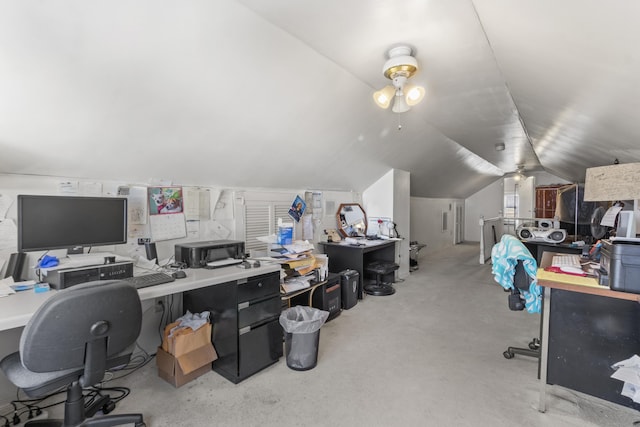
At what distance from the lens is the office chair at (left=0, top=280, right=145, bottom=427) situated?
1.25m

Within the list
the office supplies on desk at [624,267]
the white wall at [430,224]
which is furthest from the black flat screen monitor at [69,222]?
the white wall at [430,224]

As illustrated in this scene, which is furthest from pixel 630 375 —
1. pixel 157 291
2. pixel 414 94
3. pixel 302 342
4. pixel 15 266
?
pixel 15 266

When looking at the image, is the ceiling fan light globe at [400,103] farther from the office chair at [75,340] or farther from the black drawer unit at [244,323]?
the office chair at [75,340]

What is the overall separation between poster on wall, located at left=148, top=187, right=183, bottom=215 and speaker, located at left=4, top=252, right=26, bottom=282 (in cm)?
86

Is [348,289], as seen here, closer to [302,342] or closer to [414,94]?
[302,342]

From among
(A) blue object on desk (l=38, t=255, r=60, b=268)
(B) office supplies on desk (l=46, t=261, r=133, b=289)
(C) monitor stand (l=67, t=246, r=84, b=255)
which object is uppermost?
(C) monitor stand (l=67, t=246, r=84, b=255)

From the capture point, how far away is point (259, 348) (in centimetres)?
230

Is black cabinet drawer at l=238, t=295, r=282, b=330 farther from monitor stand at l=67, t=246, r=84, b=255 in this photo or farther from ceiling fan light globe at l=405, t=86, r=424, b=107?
ceiling fan light globe at l=405, t=86, r=424, b=107

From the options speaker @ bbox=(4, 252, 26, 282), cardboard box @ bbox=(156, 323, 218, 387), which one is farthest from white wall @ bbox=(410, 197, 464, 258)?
speaker @ bbox=(4, 252, 26, 282)

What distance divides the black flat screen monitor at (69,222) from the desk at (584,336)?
9.27 feet

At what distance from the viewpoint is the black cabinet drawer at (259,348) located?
2.19 metres

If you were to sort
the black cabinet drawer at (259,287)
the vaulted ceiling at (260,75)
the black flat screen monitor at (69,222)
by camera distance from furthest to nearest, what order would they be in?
the black cabinet drawer at (259,287) → the black flat screen monitor at (69,222) → the vaulted ceiling at (260,75)

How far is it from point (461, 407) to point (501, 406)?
27cm

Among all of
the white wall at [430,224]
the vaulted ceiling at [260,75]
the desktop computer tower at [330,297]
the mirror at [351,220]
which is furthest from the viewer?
the white wall at [430,224]
